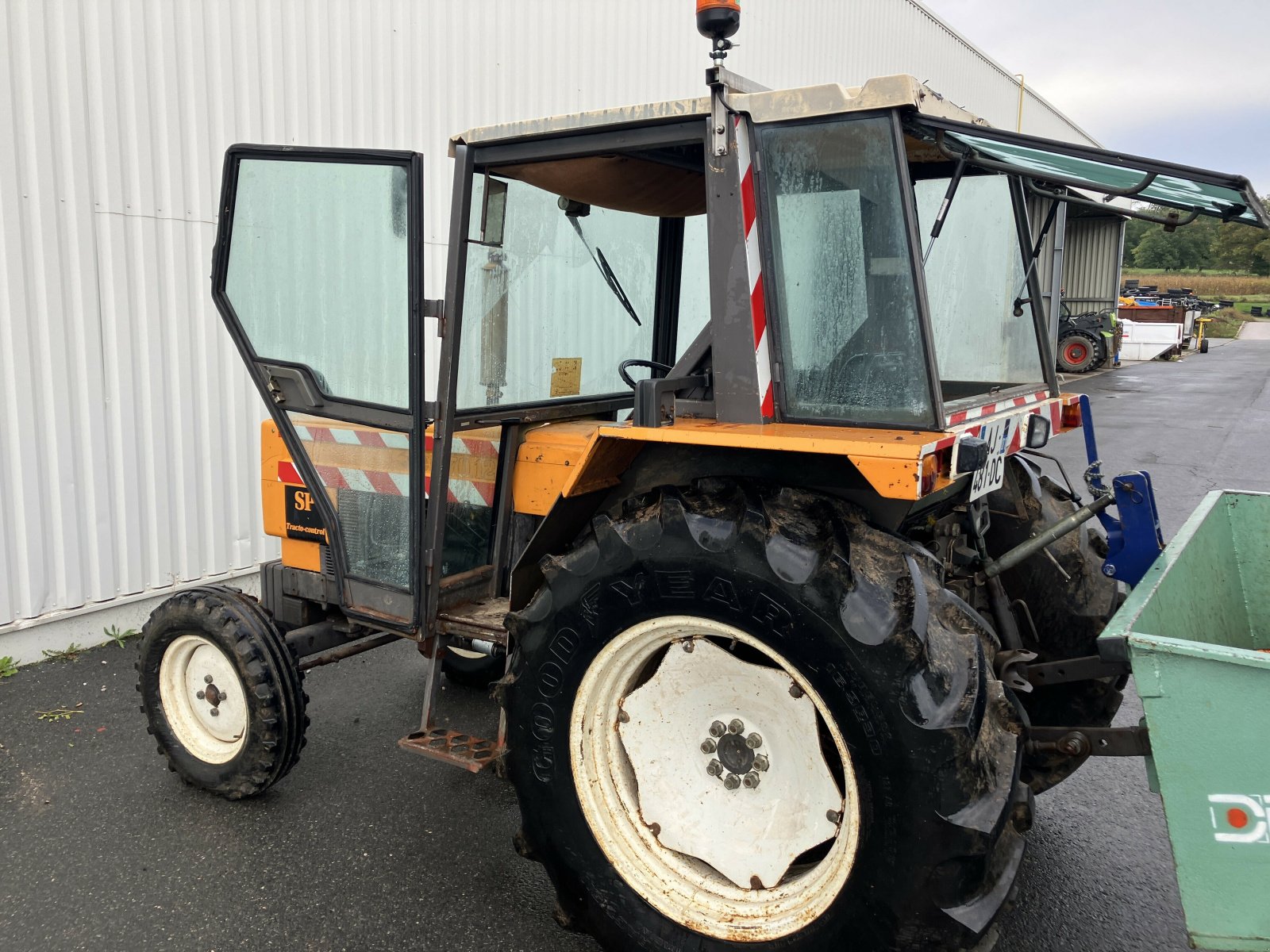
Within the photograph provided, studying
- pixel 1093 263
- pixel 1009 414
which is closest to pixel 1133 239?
pixel 1093 263

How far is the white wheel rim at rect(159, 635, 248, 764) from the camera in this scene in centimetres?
361

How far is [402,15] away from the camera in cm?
618

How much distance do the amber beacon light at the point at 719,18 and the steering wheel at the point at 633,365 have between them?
3.94 feet

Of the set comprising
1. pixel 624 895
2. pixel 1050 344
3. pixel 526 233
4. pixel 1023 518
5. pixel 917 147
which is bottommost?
pixel 624 895

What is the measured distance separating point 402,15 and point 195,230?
202 centimetres

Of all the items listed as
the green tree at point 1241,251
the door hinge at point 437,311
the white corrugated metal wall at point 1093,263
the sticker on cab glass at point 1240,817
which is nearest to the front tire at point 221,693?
the door hinge at point 437,311

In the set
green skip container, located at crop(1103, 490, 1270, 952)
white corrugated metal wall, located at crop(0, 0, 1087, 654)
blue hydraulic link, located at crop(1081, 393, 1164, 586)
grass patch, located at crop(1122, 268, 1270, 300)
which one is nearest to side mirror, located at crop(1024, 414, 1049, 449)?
blue hydraulic link, located at crop(1081, 393, 1164, 586)

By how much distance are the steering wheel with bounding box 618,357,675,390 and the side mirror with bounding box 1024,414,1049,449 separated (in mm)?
1303

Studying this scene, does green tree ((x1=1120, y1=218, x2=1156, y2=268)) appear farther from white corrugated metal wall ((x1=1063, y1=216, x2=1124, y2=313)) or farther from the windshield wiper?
the windshield wiper

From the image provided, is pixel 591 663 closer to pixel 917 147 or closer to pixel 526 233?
pixel 526 233

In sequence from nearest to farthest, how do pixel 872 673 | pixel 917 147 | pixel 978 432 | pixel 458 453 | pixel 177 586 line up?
pixel 872 673
pixel 978 432
pixel 917 147
pixel 458 453
pixel 177 586

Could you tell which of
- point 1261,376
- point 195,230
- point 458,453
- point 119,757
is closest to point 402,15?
point 195,230

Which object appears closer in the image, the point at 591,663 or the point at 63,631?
the point at 591,663

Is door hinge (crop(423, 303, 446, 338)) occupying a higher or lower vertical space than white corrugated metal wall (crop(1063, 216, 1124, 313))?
lower
